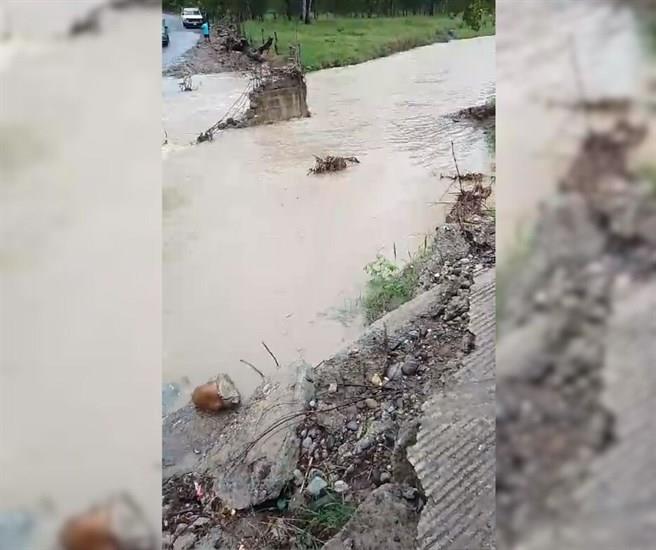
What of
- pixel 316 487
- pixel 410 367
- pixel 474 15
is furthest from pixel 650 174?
pixel 316 487

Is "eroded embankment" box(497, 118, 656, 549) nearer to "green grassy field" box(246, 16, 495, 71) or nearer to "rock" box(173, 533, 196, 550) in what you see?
"green grassy field" box(246, 16, 495, 71)

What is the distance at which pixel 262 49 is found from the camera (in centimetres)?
143

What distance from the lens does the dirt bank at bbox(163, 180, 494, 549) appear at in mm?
1336

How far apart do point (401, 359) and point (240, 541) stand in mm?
488

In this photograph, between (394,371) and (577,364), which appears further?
(394,371)

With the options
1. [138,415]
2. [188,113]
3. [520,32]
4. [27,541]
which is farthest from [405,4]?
[27,541]

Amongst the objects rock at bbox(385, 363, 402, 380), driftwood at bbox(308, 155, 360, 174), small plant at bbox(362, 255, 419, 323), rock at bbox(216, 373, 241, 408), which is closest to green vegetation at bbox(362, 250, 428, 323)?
small plant at bbox(362, 255, 419, 323)

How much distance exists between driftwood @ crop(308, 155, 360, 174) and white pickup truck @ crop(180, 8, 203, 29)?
0.38m

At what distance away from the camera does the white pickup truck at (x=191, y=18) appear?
1415 mm

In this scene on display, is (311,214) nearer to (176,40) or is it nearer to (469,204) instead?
(469,204)

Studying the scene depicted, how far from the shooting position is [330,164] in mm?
1410

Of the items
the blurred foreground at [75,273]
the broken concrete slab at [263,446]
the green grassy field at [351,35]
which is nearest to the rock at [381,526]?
the broken concrete slab at [263,446]

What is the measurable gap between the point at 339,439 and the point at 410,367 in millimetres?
207

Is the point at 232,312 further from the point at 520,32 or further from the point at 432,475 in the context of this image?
the point at 520,32
